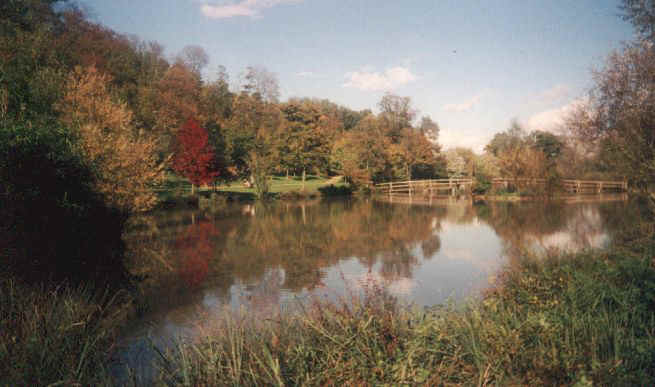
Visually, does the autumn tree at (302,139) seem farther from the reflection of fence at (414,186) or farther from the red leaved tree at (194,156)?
the red leaved tree at (194,156)

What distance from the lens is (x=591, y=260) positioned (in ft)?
29.4

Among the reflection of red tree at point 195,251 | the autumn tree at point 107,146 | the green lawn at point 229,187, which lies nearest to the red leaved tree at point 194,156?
the green lawn at point 229,187

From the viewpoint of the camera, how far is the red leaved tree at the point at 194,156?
112 feet

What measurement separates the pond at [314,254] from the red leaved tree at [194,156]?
7751 mm

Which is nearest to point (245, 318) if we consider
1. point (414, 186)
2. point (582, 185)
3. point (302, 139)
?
point (302, 139)

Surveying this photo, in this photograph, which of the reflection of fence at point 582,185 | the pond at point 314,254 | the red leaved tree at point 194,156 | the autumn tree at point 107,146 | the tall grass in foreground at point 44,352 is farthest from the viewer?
the reflection of fence at point 582,185

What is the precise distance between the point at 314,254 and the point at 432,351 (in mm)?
10274

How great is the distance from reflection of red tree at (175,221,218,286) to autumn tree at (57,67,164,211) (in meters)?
3.15

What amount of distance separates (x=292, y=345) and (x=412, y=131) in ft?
183

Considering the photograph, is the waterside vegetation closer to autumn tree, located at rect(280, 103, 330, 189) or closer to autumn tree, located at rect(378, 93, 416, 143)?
autumn tree, located at rect(280, 103, 330, 189)

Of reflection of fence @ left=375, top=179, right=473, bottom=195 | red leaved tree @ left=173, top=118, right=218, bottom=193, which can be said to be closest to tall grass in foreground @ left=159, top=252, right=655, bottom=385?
red leaved tree @ left=173, top=118, right=218, bottom=193

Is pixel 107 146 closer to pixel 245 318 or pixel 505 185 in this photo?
pixel 245 318

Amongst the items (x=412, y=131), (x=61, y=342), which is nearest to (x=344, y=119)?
(x=412, y=131)

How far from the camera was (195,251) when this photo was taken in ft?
50.4
